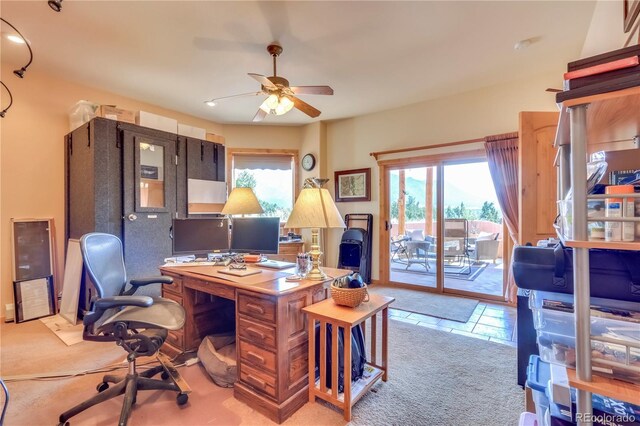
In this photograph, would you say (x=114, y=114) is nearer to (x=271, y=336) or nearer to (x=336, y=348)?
(x=271, y=336)

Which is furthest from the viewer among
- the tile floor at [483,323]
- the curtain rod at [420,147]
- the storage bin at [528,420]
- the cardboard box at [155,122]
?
the curtain rod at [420,147]

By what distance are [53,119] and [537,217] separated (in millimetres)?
5402

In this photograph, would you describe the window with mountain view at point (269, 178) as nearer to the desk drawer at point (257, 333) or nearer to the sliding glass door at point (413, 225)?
the sliding glass door at point (413, 225)

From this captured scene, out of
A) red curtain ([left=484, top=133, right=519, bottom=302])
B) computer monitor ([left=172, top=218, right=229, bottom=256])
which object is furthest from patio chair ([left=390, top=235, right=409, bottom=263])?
computer monitor ([left=172, top=218, right=229, bottom=256])

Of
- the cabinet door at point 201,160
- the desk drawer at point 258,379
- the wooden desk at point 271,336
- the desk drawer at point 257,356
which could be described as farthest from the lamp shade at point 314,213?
the cabinet door at point 201,160

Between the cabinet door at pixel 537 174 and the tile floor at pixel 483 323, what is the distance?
105cm

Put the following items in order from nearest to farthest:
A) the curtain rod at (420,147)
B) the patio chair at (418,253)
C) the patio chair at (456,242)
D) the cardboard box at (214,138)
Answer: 1. the curtain rod at (420,147)
2. the patio chair at (456,242)
3. the cardboard box at (214,138)
4. the patio chair at (418,253)

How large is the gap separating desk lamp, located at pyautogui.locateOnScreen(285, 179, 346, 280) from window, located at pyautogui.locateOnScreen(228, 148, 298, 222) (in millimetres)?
3394

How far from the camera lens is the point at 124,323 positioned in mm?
1673

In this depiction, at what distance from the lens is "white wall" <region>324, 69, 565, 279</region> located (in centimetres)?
355

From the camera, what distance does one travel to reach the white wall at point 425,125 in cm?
355

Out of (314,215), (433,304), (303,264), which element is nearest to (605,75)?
(314,215)

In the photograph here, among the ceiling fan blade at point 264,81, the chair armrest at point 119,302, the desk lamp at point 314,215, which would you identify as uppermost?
the ceiling fan blade at point 264,81

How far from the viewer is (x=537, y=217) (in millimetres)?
2434
